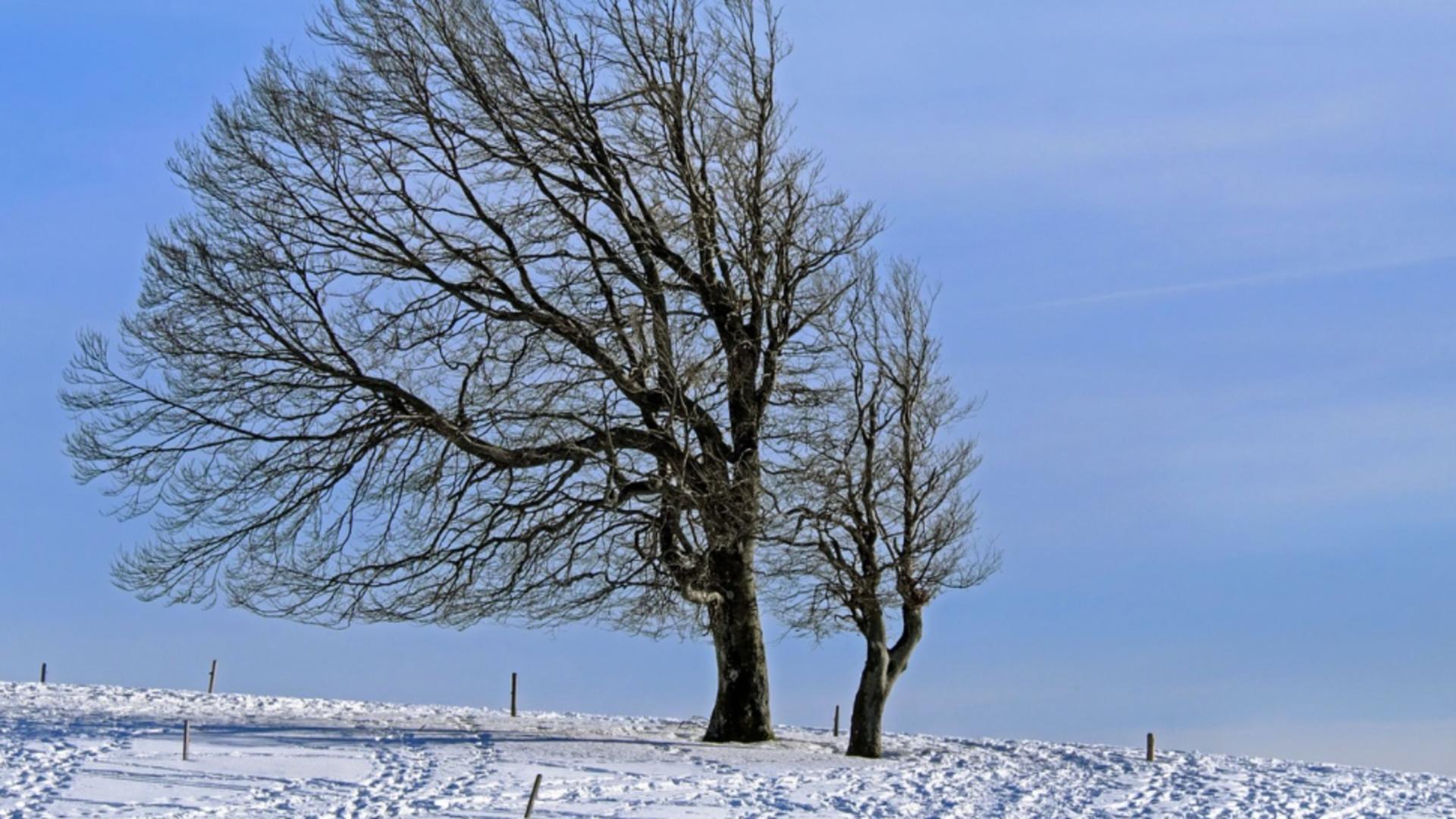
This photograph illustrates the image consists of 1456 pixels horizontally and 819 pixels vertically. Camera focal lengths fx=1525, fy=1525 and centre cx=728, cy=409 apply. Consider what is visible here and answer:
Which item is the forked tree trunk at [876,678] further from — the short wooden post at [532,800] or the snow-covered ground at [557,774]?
the short wooden post at [532,800]

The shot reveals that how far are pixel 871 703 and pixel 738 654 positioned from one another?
2218mm

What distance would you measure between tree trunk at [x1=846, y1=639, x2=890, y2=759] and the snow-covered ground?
15.8 inches

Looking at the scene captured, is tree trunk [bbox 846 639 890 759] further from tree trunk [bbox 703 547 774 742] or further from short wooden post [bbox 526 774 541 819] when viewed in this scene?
short wooden post [bbox 526 774 541 819]

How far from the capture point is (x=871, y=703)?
23.5 m

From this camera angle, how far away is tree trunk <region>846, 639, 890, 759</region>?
2338 cm

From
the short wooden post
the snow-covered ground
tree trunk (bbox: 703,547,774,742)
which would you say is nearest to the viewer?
the short wooden post

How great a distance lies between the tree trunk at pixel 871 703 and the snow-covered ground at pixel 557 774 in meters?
0.40

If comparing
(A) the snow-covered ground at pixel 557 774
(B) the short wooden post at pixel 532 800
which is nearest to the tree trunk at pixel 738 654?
(A) the snow-covered ground at pixel 557 774

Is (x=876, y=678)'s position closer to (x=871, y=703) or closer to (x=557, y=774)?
(x=871, y=703)

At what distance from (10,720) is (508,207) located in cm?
1034

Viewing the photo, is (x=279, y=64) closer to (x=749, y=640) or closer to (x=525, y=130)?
(x=525, y=130)

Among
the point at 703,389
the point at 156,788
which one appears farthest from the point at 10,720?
the point at 703,389

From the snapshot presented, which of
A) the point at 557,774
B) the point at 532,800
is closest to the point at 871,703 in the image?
the point at 557,774

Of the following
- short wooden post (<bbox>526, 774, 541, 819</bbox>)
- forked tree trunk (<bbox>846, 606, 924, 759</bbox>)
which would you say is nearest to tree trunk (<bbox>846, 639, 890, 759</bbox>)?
forked tree trunk (<bbox>846, 606, 924, 759</bbox>)
